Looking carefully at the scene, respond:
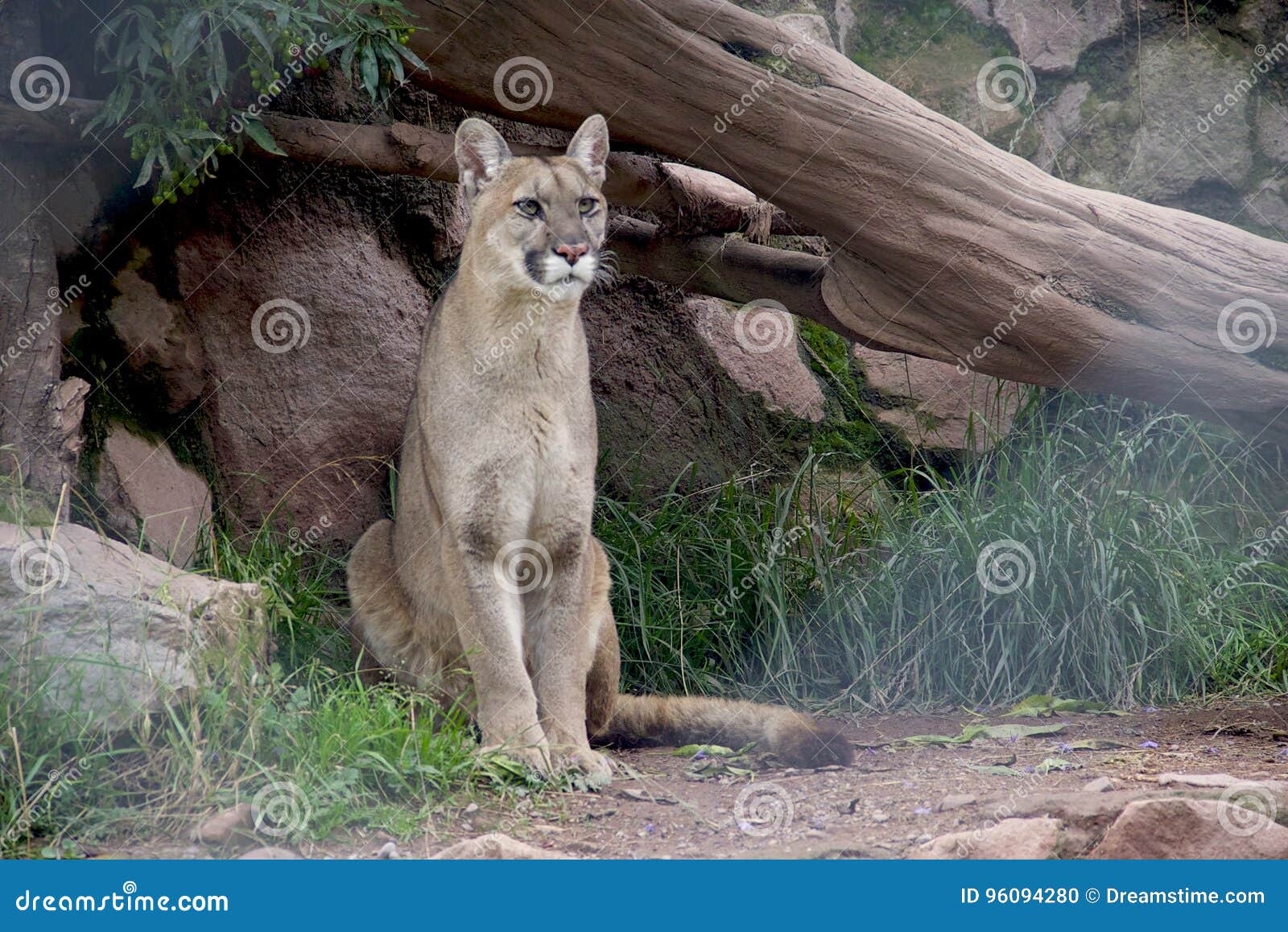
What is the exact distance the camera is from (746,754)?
5.14 metres

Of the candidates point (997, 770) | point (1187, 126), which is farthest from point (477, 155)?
point (1187, 126)

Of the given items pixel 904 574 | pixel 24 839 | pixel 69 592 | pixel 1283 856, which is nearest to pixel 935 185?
pixel 904 574

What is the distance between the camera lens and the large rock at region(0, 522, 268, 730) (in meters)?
3.89

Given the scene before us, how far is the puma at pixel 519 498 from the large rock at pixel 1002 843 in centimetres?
132

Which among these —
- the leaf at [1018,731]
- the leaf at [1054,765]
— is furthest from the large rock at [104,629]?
the leaf at [1018,731]

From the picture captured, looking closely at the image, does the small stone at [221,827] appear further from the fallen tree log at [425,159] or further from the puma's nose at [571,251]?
the fallen tree log at [425,159]

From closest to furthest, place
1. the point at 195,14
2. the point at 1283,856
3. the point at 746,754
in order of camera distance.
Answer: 1. the point at 1283,856
2. the point at 195,14
3. the point at 746,754

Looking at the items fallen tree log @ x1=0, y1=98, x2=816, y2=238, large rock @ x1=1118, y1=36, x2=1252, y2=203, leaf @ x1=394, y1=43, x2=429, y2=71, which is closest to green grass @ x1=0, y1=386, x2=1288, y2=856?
fallen tree log @ x1=0, y1=98, x2=816, y2=238

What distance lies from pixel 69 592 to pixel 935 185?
370cm

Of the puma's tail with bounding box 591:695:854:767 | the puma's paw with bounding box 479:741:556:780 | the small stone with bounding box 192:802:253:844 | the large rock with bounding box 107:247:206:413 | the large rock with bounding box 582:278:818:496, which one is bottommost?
the small stone with bounding box 192:802:253:844

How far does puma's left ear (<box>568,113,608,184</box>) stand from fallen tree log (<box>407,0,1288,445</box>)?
0.23m

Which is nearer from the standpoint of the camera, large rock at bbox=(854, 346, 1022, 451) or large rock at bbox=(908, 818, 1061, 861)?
large rock at bbox=(908, 818, 1061, 861)

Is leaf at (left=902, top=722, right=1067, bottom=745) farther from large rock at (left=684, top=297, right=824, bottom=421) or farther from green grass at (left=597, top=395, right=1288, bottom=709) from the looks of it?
large rock at (left=684, top=297, right=824, bottom=421)

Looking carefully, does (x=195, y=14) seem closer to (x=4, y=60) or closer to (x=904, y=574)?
(x=4, y=60)
